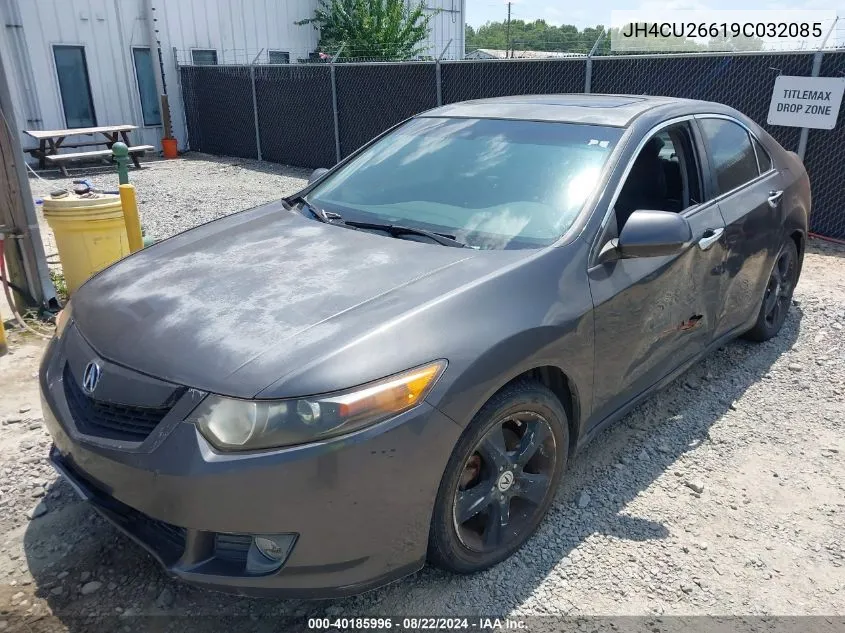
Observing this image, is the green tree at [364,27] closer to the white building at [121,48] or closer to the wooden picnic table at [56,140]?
the white building at [121,48]

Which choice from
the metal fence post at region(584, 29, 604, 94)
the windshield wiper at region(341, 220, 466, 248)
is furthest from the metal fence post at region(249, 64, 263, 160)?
the windshield wiper at region(341, 220, 466, 248)

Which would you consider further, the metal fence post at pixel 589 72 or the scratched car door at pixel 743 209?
the metal fence post at pixel 589 72

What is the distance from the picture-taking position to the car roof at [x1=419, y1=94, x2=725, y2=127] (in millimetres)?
3305

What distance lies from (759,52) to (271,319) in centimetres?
754

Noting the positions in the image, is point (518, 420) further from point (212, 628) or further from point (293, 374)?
point (212, 628)

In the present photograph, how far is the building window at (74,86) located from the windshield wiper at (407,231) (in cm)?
1412

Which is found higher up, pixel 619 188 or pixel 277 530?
pixel 619 188

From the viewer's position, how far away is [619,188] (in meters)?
2.94

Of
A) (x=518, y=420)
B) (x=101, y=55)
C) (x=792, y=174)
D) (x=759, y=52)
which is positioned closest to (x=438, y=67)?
(x=759, y=52)

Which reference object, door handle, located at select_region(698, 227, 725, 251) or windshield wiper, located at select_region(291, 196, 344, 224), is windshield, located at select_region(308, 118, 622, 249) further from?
door handle, located at select_region(698, 227, 725, 251)

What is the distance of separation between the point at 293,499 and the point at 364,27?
60.7 feet

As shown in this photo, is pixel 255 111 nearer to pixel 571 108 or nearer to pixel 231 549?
pixel 571 108

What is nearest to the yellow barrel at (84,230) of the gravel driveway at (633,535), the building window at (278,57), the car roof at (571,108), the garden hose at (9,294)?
the garden hose at (9,294)

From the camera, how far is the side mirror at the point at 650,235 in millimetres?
2732
